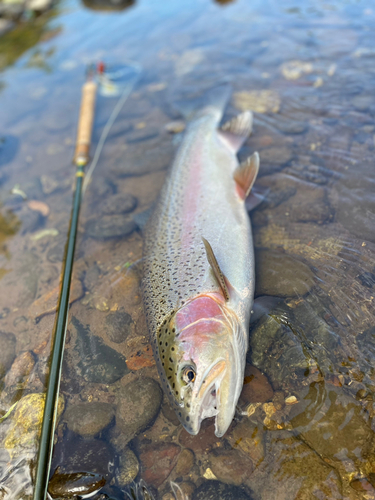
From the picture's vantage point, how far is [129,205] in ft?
15.0

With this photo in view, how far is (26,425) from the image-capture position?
8.99ft

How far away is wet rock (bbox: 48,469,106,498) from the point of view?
7.60 ft

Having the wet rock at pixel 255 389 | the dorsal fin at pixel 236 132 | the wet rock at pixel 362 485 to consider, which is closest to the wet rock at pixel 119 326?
the wet rock at pixel 255 389

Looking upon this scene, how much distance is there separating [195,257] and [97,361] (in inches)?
53.9

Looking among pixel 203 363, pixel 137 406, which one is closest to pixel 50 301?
pixel 137 406

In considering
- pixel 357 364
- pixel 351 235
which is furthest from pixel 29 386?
pixel 351 235

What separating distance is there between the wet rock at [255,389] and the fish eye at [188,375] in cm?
56

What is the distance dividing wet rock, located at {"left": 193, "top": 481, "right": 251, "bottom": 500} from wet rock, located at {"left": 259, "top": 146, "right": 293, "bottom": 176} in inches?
Result: 137

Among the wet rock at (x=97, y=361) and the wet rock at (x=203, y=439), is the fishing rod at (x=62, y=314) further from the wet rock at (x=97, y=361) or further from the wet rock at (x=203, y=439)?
the wet rock at (x=203, y=439)

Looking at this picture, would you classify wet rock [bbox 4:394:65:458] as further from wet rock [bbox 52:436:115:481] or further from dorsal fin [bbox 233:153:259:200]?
dorsal fin [bbox 233:153:259:200]

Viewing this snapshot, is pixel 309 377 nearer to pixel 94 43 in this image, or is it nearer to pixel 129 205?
pixel 129 205

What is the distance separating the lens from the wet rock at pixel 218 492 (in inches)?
88.6

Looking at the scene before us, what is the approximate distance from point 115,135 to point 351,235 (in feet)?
14.6

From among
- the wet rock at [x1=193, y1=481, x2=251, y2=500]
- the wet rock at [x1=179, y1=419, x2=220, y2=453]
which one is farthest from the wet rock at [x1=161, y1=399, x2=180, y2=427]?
the wet rock at [x1=193, y1=481, x2=251, y2=500]
